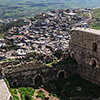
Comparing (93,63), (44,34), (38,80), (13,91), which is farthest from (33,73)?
(44,34)

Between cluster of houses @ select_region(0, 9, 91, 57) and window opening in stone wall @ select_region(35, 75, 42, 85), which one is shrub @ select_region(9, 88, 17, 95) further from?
cluster of houses @ select_region(0, 9, 91, 57)

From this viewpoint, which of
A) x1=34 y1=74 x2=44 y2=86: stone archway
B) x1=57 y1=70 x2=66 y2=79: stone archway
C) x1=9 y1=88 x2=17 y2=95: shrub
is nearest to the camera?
x1=9 y1=88 x2=17 y2=95: shrub

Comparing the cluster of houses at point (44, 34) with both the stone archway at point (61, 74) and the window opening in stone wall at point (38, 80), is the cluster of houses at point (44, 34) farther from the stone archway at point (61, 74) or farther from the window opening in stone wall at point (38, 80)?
the window opening in stone wall at point (38, 80)

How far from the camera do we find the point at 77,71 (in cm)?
3188

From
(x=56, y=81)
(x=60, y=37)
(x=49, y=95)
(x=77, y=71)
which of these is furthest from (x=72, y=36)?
(x=60, y=37)

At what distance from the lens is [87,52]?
28.7 m

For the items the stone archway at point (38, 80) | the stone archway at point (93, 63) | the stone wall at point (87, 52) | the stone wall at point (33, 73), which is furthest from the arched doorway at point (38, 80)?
the stone archway at point (93, 63)

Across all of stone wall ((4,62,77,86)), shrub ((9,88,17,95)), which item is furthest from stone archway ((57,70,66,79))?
shrub ((9,88,17,95))

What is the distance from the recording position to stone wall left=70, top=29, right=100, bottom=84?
2709cm

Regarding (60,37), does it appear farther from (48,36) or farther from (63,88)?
(63,88)

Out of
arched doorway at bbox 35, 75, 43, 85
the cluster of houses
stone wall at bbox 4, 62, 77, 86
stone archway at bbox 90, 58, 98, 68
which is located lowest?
the cluster of houses

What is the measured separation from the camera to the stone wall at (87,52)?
27.1 meters

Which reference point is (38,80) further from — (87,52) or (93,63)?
(93,63)

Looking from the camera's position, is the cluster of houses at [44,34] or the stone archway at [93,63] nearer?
the stone archway at [93,63]
